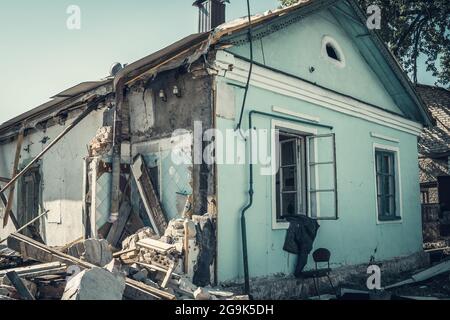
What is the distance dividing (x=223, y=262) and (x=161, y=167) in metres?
1.63

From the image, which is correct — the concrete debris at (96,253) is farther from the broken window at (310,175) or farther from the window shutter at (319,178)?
the window shutter at (319,178)

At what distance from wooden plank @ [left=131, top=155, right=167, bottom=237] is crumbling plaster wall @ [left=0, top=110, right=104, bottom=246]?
4.67ft

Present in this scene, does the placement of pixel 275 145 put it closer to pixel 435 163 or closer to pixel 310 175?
pixel 310 175

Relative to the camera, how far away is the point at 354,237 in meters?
7.90

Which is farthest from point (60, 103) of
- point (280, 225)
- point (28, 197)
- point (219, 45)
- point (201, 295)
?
point (201, 295)

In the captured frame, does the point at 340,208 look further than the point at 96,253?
Yes

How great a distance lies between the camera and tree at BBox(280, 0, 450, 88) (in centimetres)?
1662

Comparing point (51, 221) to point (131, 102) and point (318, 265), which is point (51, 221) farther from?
point (318, 265)

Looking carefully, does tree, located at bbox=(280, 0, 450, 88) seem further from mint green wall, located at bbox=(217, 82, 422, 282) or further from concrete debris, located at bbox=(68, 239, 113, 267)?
concrete debris, located at bbox=(68, 239, 113, 267)

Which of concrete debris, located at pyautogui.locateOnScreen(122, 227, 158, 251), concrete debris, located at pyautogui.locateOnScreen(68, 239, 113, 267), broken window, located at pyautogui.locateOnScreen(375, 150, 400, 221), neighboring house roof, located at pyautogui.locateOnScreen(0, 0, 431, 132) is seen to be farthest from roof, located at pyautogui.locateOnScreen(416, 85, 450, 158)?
concrete debris, located at pyautogui.locateOnScreen(68, 239, 113, 267)

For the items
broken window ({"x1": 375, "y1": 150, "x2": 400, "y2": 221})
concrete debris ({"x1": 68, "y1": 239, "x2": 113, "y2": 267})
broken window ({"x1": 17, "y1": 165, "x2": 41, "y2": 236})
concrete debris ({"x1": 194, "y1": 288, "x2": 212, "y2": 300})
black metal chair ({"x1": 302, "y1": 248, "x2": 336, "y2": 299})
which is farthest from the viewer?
broken window ({"x1": 17, "y1": 165, "x2": 41, "y2": 236})

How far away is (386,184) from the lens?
9430 mm

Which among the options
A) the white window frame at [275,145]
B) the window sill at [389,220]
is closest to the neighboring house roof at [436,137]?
the window sill at [389,220]

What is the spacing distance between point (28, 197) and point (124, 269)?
6.26 metres
